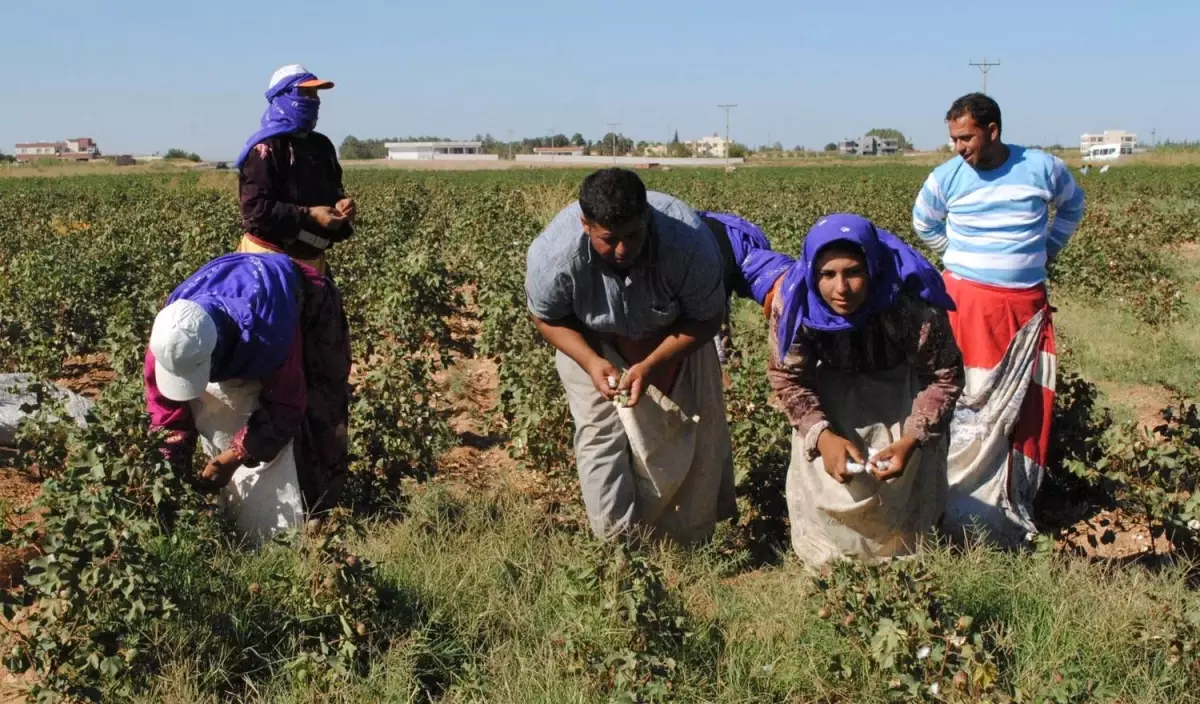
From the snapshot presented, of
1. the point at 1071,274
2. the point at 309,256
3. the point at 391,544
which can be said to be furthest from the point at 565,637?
the point at 1071,274

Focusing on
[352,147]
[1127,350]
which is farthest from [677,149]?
[1127,350]

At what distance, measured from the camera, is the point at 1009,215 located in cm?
417

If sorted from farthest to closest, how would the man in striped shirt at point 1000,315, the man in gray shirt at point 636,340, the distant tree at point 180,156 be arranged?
1. the distant tree at point 180,156
2. the man in striped shirt at point 1000,315
3. the man in gray shirt at point 636,340

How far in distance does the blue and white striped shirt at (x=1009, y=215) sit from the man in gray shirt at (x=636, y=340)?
1.14 metres

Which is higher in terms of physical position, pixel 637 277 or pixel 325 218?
pixel 325 218

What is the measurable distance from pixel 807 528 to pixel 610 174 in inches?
46.8

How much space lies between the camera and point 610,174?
123 inches

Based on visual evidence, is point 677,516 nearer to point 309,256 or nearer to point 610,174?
point 610,174

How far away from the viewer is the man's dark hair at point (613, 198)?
306cm

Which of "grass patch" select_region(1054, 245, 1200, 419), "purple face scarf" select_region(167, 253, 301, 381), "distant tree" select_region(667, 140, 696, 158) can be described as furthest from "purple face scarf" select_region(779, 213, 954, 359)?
"distant tree" select_region(667, 140, 696, 158)

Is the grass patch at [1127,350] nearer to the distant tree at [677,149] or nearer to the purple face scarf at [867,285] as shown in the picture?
the purple face scarf at [867,285]

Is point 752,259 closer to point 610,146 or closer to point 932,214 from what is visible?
point 932,214

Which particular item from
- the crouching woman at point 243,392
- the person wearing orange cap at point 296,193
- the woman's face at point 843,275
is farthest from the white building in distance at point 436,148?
the woman's face at point 843,275

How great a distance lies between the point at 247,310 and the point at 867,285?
172 centimetres
